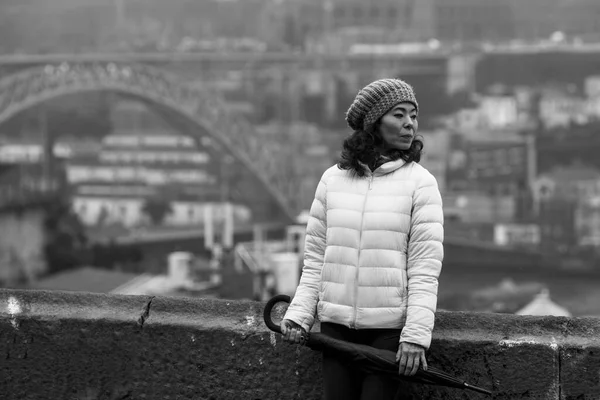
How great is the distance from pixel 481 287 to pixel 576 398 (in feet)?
108

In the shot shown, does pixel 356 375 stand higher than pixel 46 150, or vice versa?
pixel 356 375

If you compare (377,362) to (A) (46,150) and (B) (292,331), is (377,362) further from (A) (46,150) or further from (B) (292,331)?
(A) (46,150)

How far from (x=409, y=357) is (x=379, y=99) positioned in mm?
367

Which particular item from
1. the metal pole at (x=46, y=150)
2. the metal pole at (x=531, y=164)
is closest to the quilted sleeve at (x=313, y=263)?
the metal pole at (x=531, y=164)

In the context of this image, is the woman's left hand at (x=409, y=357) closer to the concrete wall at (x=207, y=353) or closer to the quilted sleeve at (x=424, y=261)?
the quilted sleeve at (x=424, y=261)

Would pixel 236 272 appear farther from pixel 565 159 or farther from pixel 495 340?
pixel 495 340

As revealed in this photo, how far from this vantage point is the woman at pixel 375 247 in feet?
4.48

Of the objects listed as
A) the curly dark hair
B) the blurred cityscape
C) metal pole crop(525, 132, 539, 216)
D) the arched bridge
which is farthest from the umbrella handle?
metal pole crop(525, 132, 539, 216)

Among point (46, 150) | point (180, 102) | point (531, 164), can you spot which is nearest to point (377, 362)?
point (531, 164)

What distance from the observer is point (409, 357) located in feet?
4.40

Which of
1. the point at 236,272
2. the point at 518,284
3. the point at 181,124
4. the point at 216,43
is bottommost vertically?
the point at 518,284

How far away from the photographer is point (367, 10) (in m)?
40.7

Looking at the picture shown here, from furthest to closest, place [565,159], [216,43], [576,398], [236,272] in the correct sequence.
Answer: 1. [216,43]
2. [565,159]
3. [236,272]
4. [576,398]

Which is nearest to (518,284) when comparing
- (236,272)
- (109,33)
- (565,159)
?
(565,159)
